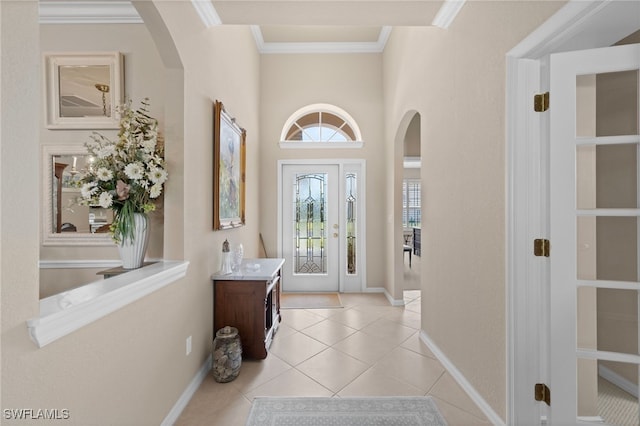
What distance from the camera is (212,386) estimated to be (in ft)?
7.18

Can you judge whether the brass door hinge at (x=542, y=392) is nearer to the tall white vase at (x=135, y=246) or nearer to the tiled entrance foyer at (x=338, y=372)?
the tiled entrance foyer at (x=338, y=372)

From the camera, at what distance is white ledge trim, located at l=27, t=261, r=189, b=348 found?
963mm

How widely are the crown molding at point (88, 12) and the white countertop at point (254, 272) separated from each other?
2287 mm

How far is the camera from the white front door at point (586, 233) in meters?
1.45

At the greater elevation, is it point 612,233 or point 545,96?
point 545,96

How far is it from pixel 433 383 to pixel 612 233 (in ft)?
5.15

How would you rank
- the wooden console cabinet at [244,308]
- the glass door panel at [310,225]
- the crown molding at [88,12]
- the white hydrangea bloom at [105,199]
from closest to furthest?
the white hydrangea bloom at [105,199]
the crown molding at [88,12]
the wooden console cabinet at [244,308]
the glass door panel at [310,225]

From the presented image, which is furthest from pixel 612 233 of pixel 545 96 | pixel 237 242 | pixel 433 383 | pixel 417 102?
pixel 237 242

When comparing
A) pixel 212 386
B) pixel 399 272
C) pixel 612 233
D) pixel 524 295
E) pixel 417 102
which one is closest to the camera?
pixel 612 233

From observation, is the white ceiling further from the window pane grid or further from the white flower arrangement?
the window pane grid

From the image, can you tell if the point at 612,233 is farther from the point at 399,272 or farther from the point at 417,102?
the point at 399,272

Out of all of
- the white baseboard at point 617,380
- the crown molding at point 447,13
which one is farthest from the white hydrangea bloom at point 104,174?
the white baseboard at point 617,380

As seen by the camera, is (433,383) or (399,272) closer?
(433,383)

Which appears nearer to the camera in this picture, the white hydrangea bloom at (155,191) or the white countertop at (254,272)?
the white hydrangea bloom at (155,191)
